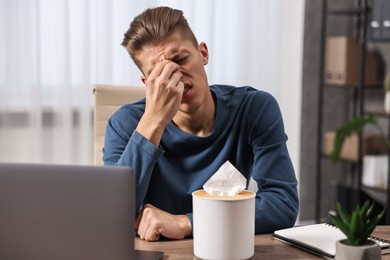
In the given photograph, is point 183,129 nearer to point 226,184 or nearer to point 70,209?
point 226,184

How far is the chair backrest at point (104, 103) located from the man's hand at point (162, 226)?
59 centimetres

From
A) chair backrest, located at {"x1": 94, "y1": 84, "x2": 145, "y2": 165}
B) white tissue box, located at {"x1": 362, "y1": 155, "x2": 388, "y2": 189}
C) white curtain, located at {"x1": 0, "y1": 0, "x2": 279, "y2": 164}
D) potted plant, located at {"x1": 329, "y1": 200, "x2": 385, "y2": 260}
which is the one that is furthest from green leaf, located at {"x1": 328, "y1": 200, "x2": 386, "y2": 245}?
white tissue box, located at {"x1": 362, "y1": 155, "x2": 388, "y2": 189}

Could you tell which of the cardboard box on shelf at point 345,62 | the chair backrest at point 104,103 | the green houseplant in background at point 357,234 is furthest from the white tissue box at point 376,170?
the green houseplant in background at point 357,234

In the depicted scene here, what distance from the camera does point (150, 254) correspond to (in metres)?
→ 1.01

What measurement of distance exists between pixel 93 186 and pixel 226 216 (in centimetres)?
24

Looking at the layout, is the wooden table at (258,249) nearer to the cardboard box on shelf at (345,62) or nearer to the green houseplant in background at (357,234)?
the green houseplant in background at (357,234)

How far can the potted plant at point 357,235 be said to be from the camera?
0.87m

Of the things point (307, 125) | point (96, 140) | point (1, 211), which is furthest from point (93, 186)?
point (307, 125)

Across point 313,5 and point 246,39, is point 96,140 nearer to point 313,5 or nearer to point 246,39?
point 246,39

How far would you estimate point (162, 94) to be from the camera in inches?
51.9

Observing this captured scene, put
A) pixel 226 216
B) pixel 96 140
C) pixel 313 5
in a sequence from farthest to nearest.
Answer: pixel 313 5 → pixel 96 140 → pixel 226 216

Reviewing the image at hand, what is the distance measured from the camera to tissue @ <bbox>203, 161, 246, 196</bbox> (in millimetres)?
986

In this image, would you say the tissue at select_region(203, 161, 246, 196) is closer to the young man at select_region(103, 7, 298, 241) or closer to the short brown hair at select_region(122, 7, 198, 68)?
the young man at select_region(103, 7, 298, 241)

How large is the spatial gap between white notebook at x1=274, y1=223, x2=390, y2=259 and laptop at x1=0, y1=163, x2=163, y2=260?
0.37 metres
